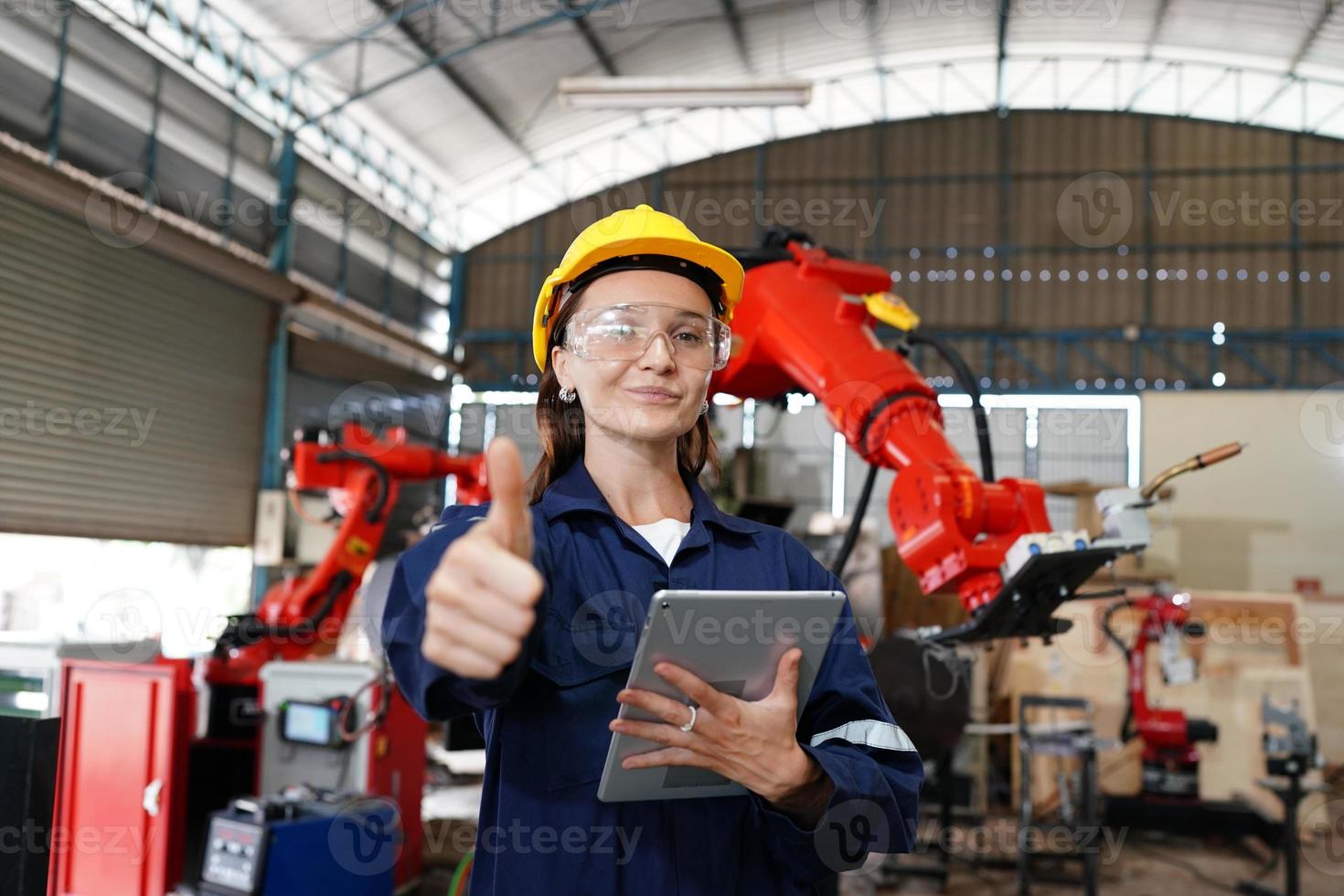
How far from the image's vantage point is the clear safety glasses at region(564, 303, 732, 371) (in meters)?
1.54

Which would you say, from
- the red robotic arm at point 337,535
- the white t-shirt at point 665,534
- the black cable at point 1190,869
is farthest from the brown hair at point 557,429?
the black cable at point 1190,869

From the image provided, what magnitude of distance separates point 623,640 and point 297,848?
3.23m

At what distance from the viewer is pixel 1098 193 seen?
49.1ft

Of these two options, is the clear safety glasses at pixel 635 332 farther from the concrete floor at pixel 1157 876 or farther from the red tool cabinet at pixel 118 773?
the concrete floor at pixel 1157 876

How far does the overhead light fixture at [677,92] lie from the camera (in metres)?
9.58

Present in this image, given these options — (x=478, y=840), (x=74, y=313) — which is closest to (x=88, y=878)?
(x=478, y=840)

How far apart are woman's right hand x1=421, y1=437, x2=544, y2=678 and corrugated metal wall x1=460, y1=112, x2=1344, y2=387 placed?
46.6ft

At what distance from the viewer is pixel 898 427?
2.89m

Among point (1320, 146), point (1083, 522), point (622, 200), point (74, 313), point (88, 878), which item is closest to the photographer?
point (88, 878)

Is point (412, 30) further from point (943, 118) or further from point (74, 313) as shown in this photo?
point (943, 118)

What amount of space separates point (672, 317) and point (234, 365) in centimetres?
1024

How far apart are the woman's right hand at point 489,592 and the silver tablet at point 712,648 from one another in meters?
0.17

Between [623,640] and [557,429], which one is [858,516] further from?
[623,640]

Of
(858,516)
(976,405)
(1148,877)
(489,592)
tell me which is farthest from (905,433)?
(1148,877)
